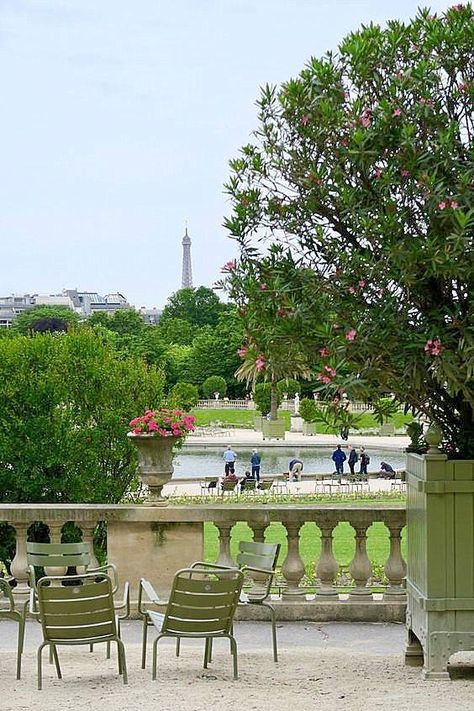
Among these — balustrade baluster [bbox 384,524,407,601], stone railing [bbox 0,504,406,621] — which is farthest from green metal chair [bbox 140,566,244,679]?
balustrade baluster [bbox 384,524,407,601]

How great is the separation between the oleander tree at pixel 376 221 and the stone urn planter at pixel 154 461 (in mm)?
2536

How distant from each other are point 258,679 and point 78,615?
1.28 m

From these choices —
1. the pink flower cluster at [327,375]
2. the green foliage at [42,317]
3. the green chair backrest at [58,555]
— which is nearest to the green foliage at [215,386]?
the green foliage at [42,317]

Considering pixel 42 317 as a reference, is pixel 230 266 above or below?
below

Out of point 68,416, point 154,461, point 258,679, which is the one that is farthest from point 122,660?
point 68,416

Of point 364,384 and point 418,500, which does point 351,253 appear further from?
point 418,500

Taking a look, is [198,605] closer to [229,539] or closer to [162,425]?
[229,539]

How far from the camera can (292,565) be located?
10023 mm

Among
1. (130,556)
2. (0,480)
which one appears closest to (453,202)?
(130,556)

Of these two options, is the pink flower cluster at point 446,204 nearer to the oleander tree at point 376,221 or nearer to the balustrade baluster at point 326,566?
the oleander tree at point 376,221

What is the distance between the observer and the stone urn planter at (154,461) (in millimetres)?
10320

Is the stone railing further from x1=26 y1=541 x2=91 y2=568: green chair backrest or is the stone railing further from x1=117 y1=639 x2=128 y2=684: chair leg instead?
x1=117 y1=639 x2=128 y2=684: chair leg

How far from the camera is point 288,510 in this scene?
9938mm

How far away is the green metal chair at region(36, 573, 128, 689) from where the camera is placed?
735 centimetres
